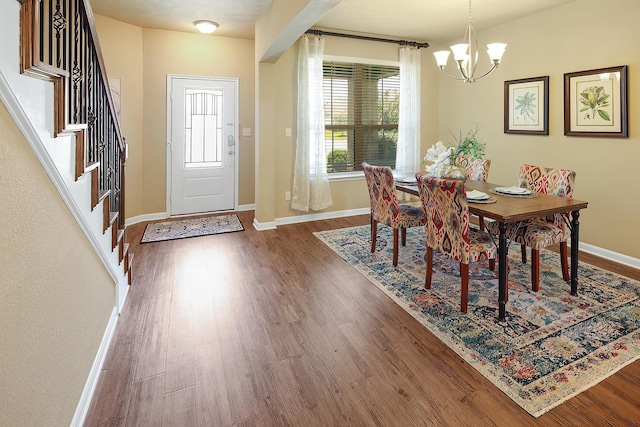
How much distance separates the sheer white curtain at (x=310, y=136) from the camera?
4.79 metres

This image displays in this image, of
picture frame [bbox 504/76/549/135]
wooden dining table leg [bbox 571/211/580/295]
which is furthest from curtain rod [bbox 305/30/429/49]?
wooden dining table leg [bbox 571/211/580/295]

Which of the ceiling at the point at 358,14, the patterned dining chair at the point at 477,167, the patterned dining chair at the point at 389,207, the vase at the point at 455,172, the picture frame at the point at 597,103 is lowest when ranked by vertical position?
the patterned dining chair at the point at 389,207

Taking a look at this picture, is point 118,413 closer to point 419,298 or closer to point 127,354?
point 127,354

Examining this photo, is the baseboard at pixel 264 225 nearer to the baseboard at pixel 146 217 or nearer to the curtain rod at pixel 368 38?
the baseboard at pixel 146 217

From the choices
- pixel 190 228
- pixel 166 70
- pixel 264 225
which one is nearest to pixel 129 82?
pixel 166 70

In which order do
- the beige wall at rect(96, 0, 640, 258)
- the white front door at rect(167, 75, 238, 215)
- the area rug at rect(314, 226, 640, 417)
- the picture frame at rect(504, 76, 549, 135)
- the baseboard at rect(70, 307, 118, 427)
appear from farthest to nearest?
the white front door at rect(167, 75, 238, 215), the picture frame at rect(504, 76, 549, 135), the beige wall at rect(96, 0, 640, 258), the area rug at rect(314, 226, 640, 417), the baseboard at rect(70, 307, 118, 427)

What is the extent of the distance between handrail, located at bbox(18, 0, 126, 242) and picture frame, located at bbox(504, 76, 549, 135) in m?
4.40

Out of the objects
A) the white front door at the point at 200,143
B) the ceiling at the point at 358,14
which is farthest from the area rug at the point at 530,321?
the white front door at the point at 200,143

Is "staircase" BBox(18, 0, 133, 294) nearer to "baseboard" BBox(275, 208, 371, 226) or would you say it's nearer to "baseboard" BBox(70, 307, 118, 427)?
"baseboard" BBox(70, 307, 118, 427)

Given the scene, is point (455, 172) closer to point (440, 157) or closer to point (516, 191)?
point (440, 157)

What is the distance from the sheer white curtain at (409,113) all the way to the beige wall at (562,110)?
95 cm

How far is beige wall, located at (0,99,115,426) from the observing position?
3.50ft

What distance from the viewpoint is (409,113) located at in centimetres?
546

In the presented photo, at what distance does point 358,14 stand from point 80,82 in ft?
10.9
